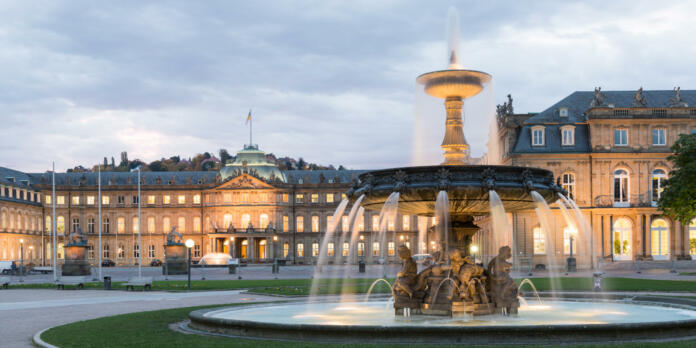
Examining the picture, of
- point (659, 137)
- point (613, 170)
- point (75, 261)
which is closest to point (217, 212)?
point (75, 261)

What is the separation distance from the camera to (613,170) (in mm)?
66000

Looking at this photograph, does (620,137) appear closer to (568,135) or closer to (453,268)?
(568,135)

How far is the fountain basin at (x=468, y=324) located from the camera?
1239 cm

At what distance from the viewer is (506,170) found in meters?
15.7

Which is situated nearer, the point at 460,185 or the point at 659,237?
the point at 460,185

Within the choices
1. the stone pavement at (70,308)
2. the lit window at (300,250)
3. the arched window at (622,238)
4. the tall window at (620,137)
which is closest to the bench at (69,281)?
the stone pavement at (70,308)

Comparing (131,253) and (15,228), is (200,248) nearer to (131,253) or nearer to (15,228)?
(131,253)

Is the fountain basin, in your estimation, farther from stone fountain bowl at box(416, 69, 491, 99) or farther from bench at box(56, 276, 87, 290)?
bench at box(56, 276, 87, 290)

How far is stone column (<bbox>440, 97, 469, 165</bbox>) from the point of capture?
17047 millimetres

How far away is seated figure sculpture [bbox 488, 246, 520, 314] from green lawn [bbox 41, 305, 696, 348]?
13.6 feet

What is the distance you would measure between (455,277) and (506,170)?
2.46m

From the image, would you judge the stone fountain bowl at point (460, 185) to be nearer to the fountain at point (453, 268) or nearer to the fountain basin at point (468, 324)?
the fountain at point (453, 268)

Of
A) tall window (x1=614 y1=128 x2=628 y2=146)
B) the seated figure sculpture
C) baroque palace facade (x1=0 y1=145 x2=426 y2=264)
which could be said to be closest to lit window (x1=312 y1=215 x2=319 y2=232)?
baroque palace facade (x1=0 y1=145 x2=426 y2=264)

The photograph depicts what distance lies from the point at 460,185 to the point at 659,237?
56.2m
